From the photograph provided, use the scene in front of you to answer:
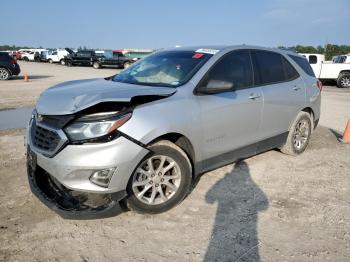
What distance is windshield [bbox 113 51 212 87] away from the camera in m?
4.39

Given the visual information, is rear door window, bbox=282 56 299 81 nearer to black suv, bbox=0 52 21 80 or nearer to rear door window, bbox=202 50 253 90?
rear door window, bbox=202 50 253 90

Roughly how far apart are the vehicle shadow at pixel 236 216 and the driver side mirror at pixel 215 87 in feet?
4.19

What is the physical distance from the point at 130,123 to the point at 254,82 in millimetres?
2246

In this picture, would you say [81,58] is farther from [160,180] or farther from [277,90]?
[160,180]

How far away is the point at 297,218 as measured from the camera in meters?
3.97

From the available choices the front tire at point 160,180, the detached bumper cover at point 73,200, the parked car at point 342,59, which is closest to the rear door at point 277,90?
the front tire at point 160,180

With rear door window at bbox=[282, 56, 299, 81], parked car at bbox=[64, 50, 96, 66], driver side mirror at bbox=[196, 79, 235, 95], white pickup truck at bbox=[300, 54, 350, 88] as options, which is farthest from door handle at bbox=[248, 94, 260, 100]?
parked car at bbox=[64, 50, 96, 66]

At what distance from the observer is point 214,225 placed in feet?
12.3

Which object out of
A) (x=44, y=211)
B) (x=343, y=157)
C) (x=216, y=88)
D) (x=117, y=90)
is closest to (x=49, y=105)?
(x=117, y=90)

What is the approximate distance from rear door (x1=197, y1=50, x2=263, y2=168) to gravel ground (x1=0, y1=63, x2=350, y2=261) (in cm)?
51

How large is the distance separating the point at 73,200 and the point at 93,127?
2.67 feet

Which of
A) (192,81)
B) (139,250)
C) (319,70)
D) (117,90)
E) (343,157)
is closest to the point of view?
(139,250)

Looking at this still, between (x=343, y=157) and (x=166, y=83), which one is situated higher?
(x=166, y=83)

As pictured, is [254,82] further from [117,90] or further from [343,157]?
[343,157]
